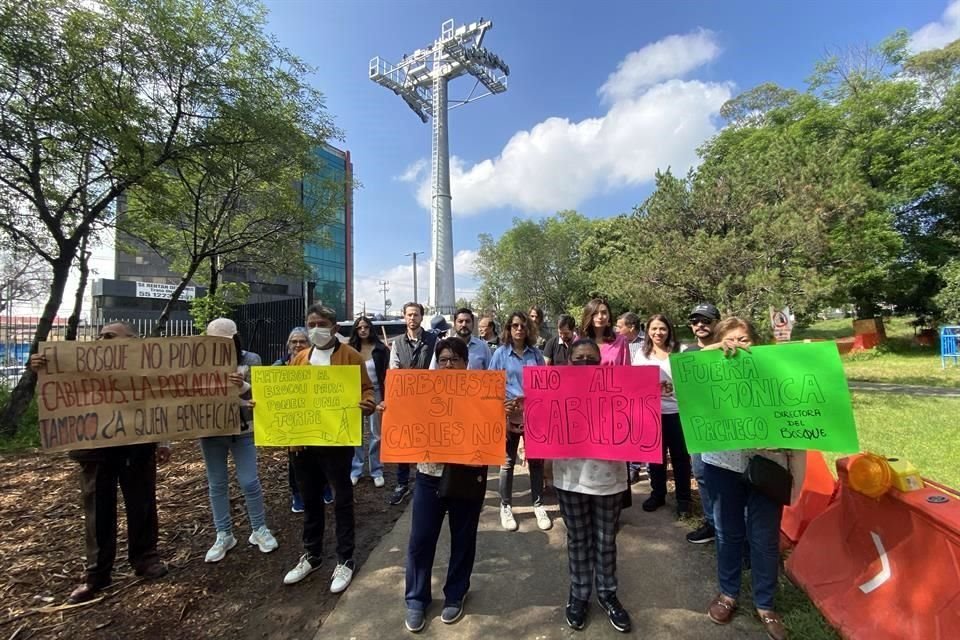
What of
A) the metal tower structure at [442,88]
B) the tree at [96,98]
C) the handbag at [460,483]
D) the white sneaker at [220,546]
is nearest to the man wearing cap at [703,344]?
the handbag at [460,483]

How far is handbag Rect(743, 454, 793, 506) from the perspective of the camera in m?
2.45

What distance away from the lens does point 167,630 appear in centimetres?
279

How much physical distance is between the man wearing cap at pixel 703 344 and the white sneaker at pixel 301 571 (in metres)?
3.00

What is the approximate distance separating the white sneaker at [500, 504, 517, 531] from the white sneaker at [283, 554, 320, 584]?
163cm

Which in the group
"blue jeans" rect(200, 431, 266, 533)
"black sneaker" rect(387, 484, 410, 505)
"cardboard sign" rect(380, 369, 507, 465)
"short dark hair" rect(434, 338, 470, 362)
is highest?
"short dark hair" rect(434, 338, 470, 362)

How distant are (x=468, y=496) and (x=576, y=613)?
0.95 meters

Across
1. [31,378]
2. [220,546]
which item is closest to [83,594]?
[220,546]

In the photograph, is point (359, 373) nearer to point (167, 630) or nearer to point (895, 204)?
point (167, 630)

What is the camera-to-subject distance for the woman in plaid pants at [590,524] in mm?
2656

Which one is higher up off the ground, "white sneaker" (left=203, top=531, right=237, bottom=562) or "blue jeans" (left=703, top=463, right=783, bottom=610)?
"blue jeans" (left=703, top=463, right=783, bottom=610)

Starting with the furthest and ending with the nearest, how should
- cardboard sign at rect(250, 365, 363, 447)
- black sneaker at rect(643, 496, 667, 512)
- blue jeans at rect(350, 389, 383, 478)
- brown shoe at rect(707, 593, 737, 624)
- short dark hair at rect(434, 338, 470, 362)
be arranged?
blue jeans at rect(350, 389, 383, 478), black sneaker at rect(643, 496, 667, 512), cardboard sign at rect(250, 365, 363, 447), short dark hair at rect(434, 338, 470, 362), brown shoe at rect(707, 593, 737, 624)

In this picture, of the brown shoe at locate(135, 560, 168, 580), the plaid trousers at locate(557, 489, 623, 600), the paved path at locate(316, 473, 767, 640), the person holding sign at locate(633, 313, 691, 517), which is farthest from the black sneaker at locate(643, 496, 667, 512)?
the brown shoe at locate(135, 560, 168, 580)

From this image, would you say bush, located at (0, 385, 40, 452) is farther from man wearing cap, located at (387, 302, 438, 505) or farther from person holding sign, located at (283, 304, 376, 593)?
person holding sign, located at (283, 304, 376, 593)

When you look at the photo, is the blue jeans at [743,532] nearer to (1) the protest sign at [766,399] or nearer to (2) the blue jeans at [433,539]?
(1) the protest sign at [766,399]
